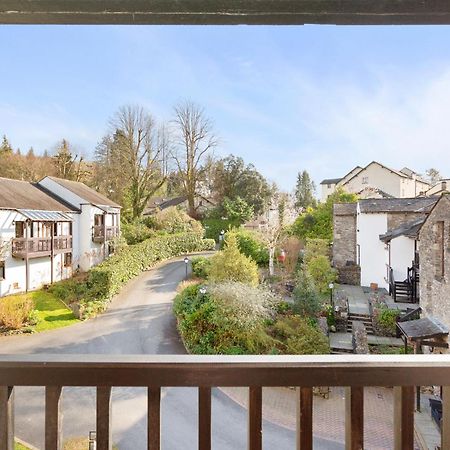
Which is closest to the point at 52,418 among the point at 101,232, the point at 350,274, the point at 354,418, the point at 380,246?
the point at 354,418

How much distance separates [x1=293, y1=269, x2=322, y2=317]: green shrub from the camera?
5645 millimetres

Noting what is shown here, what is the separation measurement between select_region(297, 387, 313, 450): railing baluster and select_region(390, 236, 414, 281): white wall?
7.03 metres

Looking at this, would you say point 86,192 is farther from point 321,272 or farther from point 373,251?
point 373,251

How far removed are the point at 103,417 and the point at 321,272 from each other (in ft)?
17.2

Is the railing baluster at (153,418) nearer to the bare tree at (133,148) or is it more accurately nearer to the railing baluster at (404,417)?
the railing baluster at (404,417)

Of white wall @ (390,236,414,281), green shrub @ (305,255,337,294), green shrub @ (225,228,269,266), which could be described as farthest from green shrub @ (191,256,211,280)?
white wall @ (390,236,414,281)

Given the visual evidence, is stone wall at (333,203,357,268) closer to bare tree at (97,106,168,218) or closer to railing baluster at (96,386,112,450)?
bare tree at (97,106,168,218)

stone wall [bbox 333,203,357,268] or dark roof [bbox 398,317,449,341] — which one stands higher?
stone wall [bbox 333,203,357,268]

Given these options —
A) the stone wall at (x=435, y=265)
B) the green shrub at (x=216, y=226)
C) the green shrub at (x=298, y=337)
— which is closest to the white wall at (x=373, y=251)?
the stone wall at (x=435, y=265)

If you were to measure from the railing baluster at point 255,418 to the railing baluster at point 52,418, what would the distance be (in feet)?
1.27

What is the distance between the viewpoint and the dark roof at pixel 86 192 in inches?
77.8

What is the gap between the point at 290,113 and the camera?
60.7 inches

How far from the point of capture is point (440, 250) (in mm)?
4242

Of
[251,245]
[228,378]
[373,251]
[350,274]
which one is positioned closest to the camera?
[228,378]
